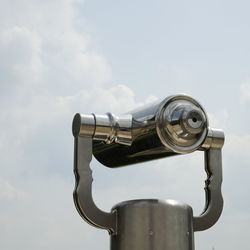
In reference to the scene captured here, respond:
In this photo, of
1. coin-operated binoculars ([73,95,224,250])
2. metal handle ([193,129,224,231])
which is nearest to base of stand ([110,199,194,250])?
coin-operated binoculars ([73,95,224,250])

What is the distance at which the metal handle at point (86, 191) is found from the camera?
1.11m

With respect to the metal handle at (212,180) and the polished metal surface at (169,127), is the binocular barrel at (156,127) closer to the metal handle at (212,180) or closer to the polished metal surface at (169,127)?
the polished metal surface at (169,127)

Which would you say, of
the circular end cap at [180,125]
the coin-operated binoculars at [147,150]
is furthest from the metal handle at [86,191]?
the circular end cap at [180,125]

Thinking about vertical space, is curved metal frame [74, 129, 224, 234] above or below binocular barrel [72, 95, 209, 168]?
below

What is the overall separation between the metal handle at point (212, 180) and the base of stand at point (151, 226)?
0.12 m

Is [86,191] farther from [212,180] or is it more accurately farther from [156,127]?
[212,180]

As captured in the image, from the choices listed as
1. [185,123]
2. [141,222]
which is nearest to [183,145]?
[185,123]

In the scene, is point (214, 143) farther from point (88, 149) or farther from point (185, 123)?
point (88, 149)

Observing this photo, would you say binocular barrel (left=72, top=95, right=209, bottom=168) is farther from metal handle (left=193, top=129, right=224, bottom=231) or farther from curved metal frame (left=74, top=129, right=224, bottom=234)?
metal handle (left=193, top=129, right=224, bottom=231)

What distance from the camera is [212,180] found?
1292mm

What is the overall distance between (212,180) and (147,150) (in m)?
0.21

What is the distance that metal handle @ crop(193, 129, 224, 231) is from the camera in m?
1.24

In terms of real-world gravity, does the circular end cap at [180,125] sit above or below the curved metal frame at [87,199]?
above

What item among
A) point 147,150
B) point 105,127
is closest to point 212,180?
point 147,150
